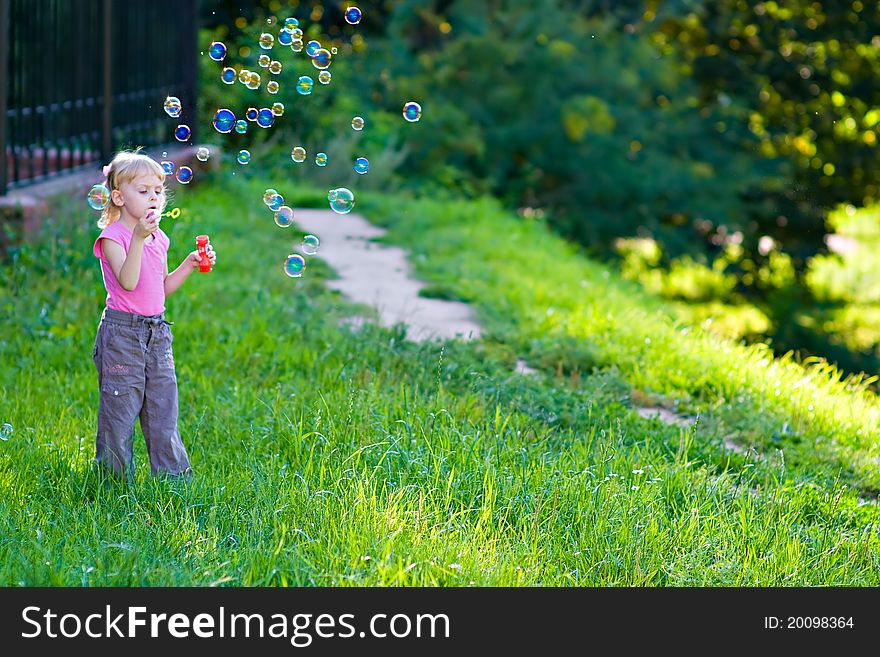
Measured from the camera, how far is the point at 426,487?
4008 millimetres

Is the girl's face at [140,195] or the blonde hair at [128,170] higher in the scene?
the blonde hair at [128,170]

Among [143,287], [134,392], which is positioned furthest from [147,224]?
[134,392]

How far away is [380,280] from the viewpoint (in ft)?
27.3

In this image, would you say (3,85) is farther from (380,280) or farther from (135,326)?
(135,326)

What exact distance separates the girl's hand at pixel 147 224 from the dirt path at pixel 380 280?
256 centimetres

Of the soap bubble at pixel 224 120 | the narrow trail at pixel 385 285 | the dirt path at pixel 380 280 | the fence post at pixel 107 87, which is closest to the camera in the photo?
the soap bubble at pixel 224 120

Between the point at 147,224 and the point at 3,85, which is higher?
the point at 147,224

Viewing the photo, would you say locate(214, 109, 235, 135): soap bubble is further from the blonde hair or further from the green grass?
the blonde hair

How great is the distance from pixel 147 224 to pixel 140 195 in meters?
0.11

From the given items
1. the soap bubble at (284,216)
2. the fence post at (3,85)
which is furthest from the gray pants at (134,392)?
the fence post at (3,85)

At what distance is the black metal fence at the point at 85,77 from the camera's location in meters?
7.80
